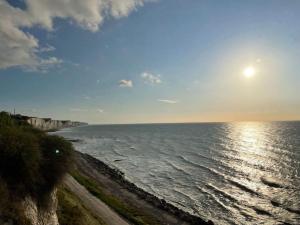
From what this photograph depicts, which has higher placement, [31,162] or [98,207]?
[31,162]

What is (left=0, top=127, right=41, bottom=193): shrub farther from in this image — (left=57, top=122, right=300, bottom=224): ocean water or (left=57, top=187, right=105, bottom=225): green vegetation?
(left=57, top=122, right=300, bottom=224): ocean water

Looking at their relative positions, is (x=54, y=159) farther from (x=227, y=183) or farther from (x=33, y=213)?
(x=227, y=183)

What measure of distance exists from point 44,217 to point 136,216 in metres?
17.3

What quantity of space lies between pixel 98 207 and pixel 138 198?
35.3ft

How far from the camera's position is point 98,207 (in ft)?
110

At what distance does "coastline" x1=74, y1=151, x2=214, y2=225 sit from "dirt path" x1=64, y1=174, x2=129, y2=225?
5297 millimetres

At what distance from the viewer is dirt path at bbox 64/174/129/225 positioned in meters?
30.5

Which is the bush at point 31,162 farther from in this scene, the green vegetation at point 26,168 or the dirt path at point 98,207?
the dirt path at point 98,207

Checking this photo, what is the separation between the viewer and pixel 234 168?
6750 cm

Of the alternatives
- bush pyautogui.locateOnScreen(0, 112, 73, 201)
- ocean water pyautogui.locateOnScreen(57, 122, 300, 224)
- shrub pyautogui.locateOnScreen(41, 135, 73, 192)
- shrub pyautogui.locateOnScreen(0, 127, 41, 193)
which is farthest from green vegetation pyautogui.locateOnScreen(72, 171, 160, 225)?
shrub pyautogui.locateOnScreen(0, 127, 41, 193)

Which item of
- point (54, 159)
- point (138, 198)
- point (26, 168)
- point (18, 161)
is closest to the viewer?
point (18, 161)

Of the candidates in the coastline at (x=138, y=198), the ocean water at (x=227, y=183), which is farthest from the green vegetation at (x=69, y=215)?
the ocean water at (x=227, y=183)

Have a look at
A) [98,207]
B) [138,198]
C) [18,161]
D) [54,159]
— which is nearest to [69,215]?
[54,159]

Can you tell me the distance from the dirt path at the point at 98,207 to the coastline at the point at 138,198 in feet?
17.4
